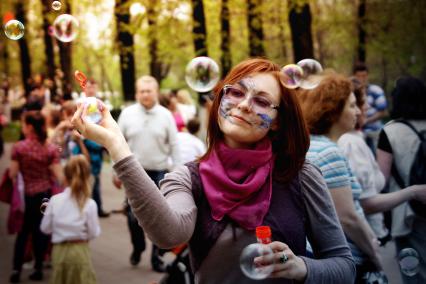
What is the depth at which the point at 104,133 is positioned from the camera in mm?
1943

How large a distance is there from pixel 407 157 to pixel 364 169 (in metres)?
0.42

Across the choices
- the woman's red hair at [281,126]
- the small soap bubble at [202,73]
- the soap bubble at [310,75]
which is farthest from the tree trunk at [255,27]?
the woman's red hair at [281,126]

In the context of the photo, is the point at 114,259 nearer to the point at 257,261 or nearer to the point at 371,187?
the point at 371,187

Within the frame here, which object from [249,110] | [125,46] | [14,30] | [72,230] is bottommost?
[72,230]

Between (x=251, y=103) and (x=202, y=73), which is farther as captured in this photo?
(x=202, y=73)

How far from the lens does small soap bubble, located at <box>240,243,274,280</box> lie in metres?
1.93

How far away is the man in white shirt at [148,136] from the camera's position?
Result: 7375mm

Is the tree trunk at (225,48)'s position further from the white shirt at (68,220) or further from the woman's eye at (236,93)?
the woman's eye at (236,93)

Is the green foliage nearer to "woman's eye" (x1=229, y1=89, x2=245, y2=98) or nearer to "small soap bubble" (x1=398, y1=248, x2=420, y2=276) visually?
"small soap bubble" (x1=398, y1=248, x2=420, y2=276)

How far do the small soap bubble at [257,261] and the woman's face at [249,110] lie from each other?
1.55 ft

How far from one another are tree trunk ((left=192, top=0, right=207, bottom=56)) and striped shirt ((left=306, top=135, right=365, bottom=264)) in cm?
1001

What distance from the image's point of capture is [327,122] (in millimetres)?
3621

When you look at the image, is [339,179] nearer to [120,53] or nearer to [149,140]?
[149,140]

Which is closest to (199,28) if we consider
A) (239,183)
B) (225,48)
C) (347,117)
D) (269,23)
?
(225,48)
